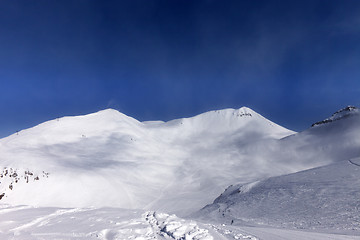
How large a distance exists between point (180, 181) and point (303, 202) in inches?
715

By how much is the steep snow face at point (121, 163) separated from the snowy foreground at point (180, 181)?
131mm

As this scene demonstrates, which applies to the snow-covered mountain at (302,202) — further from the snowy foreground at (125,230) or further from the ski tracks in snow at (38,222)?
the ski tracks in snow at (38,222)

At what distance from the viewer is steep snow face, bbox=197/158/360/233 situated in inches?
339

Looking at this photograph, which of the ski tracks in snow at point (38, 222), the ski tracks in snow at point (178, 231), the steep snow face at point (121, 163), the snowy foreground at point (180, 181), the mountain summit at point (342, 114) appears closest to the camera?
the ski tracks in snow at point (178, 231)

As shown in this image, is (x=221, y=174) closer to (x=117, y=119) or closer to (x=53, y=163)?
(x=53, y=163)

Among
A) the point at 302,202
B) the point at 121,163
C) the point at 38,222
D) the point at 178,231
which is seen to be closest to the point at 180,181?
the point at 121,163

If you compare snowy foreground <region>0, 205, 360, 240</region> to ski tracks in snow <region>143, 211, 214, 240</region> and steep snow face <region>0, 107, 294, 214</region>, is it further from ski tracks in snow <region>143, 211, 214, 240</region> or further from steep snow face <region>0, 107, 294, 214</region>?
steep snow face <region>0, 107, 294, 214</region>

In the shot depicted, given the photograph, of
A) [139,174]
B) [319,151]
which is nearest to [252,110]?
[319,151]

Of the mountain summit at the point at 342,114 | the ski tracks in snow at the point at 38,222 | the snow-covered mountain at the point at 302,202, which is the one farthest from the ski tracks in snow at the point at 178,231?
the mountain summit at the point at 342,114

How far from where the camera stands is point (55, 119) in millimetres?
48344

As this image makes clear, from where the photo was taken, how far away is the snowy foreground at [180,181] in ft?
24.1

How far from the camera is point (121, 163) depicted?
29.7 m

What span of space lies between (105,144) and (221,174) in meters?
19.9

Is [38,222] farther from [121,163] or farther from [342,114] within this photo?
[342,114]
